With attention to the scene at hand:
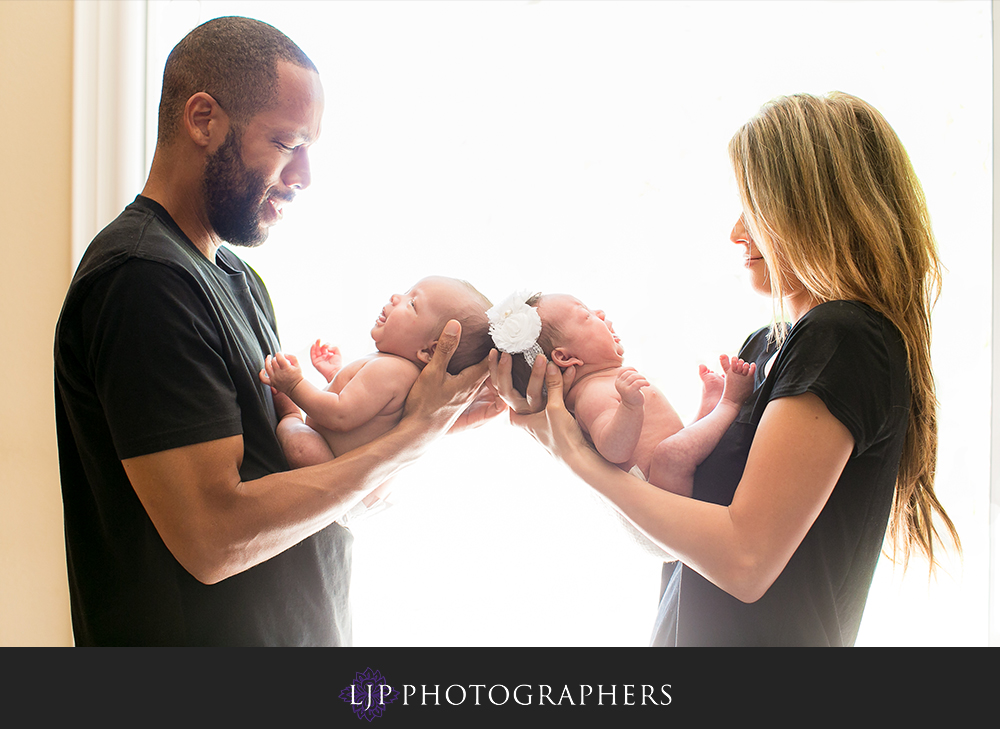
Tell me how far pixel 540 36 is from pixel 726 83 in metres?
0.55

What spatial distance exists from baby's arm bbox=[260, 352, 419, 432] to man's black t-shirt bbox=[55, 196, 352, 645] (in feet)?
0.18

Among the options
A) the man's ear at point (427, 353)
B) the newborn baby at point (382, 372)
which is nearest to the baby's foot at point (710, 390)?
the newborn baby at point (382, 372)

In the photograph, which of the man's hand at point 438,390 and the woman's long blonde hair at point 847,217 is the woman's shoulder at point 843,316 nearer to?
the woman's long blonde hair at point 847,217

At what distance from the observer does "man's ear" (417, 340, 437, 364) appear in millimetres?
1309

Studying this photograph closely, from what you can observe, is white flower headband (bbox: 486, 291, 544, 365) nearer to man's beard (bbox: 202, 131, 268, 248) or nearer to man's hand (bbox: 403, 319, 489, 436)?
man's hand (bbox: 403, 319, 489, 436)

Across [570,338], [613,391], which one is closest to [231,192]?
[570,338]

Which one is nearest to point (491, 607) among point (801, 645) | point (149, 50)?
point (801, 645)

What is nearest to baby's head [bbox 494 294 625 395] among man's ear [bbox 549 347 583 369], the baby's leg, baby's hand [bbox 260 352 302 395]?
man's ear [bbox 549 347 583 369]

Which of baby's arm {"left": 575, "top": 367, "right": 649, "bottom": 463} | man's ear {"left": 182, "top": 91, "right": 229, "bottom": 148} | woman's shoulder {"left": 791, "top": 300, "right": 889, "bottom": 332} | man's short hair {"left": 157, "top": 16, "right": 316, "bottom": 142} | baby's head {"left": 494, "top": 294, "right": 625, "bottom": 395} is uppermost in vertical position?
man's short hair {"left": 157, "top": 16, "right": 316, "bottom": 142}

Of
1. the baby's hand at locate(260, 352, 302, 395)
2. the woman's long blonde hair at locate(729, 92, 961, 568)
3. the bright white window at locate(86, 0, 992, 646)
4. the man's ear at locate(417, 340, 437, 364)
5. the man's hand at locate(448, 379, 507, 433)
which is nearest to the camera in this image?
the woman's long blonde hair at locate(729, 92, 961, 568)

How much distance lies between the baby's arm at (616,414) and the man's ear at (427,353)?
0.34 metres
